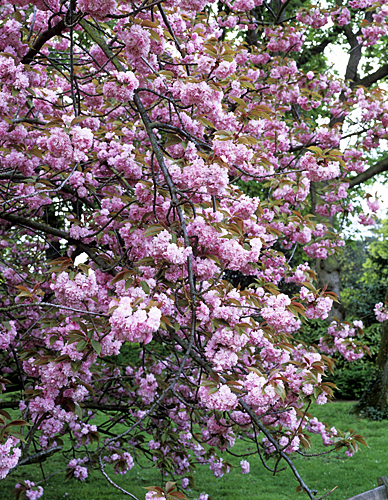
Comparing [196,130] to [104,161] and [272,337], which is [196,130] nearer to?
[104,161]

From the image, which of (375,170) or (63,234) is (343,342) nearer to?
(63,234)

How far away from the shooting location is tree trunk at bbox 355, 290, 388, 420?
27.5 feet

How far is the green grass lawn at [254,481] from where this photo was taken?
5.33m

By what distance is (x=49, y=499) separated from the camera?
5.14m

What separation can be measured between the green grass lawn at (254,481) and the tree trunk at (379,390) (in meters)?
1.07

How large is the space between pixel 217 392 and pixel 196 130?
1377 mm

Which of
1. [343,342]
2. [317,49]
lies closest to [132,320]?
[343,342]

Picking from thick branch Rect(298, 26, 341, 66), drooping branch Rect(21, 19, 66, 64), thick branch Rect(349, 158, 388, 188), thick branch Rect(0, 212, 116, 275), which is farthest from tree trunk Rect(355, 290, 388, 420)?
drooping branch Rect(21, 19, 66, 64)

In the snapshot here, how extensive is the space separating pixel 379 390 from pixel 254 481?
3.74 meters

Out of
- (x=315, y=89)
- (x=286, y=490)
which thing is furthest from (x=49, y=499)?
(x=315, y=89)

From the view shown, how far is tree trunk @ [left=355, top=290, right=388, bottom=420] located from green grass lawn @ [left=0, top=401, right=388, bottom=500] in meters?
1.07

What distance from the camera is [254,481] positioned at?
234 inches

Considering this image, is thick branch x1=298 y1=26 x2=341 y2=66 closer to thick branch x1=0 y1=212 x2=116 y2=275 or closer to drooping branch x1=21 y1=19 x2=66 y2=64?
drooping branch x1=21 y1=19 x2=66 y2=64

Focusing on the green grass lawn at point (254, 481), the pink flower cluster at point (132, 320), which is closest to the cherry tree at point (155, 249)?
the pink flower cluster at point (132, 320)
